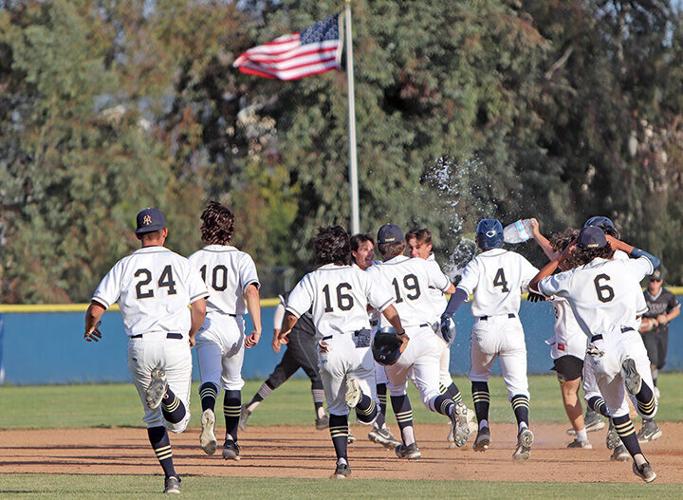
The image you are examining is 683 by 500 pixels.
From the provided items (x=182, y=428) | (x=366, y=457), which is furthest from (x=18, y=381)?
(x=182, y=428)

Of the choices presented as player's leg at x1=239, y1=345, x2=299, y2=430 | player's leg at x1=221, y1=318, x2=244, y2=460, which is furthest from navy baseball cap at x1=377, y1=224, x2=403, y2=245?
player's leg at x1=239, y1=345, x2=299, y2=430

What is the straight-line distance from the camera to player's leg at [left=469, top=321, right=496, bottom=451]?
13633mm

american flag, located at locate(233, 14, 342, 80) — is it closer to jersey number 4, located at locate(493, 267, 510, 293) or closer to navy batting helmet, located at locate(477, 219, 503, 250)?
navy batting helmet, located at locate(477, 219, 503, 250)

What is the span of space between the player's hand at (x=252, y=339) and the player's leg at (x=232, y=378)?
0.40 feet

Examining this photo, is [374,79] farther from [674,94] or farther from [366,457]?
[366,457]

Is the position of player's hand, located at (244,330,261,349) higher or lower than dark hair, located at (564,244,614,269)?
lower

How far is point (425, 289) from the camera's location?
13.6 m

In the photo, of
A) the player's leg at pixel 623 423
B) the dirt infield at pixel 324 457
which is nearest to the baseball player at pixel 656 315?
the dirt infield at pixel 324 457

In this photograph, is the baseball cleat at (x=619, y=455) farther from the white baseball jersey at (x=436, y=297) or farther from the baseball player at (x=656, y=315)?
the baseball player at (x=656, y=315)

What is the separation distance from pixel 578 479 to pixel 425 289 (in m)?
2.37

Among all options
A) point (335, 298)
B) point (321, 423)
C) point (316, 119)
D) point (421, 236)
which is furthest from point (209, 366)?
point (316, 119)

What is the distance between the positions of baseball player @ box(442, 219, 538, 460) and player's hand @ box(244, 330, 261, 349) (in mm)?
1706

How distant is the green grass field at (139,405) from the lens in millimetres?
20375

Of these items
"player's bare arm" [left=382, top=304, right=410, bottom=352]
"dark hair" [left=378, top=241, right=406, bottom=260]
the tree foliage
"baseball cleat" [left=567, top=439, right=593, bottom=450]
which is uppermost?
the tree foliage
